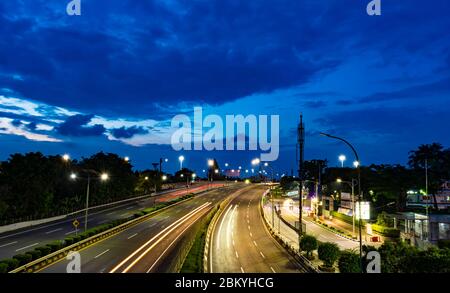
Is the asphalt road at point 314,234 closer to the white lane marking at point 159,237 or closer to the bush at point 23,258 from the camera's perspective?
the white lane marking at point 159,237

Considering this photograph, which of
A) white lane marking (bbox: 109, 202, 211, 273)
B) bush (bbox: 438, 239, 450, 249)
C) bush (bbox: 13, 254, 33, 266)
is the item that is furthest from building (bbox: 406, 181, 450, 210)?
bush (bbox: 13, 254, 33, 266)

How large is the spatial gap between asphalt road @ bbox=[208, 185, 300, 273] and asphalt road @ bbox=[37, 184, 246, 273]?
176 inches

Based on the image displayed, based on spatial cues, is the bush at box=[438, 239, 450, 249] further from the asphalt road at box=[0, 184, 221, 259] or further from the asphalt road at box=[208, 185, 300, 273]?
the asphalt road at box=[0, 184, 221, 259]

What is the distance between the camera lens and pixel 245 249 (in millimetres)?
45719

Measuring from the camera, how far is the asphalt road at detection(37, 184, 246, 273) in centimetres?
3341

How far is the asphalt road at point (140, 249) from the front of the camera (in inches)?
1315

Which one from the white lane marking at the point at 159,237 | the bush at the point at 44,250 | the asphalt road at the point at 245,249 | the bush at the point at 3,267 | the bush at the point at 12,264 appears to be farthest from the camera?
the asphalt road at the point at 245,249

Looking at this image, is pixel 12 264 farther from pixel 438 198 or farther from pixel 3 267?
pixel 438 198

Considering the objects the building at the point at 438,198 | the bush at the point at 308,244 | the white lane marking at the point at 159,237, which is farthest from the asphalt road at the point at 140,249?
the building at the point at 438,198

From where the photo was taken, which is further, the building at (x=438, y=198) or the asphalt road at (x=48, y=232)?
the building at (x=438, y=198)

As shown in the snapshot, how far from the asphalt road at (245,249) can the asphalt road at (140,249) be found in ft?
14.7

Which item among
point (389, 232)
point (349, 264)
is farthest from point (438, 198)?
point (349, 264)
